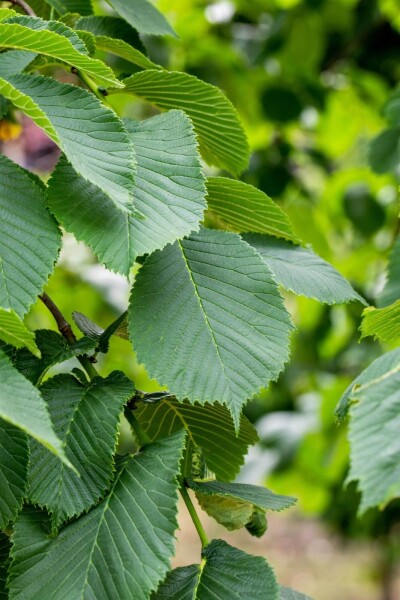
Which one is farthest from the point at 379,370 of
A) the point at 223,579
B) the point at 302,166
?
the point at 302,166

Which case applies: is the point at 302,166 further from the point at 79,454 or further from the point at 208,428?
the point at 79,454

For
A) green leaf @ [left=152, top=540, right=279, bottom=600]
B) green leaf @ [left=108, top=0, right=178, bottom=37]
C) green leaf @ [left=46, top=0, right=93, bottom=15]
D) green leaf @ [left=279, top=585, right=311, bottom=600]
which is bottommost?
green leaf @ [left=152, top=540, right=279, bottom=600]

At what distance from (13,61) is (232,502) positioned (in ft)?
A: 1.17

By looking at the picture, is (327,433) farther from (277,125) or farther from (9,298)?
(9,298)

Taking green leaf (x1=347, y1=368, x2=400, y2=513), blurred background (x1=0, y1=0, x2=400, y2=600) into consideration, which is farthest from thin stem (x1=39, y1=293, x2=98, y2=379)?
blurred background (x1=0, y1=0, x2=400, y2=600)

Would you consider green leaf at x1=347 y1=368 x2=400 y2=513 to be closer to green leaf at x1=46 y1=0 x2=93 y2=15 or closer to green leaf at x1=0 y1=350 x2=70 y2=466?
green leaf at x1=0 y1=350 x2=70 y2=466

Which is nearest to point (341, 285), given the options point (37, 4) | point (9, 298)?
point (9, 298)

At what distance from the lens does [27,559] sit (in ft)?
1.76

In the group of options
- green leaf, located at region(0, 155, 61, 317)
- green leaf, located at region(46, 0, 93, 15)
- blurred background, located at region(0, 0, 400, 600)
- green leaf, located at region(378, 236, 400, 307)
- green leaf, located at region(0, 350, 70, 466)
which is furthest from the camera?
blurred background, located at region(0, 0, 400, 600)

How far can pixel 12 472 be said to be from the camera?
526mm

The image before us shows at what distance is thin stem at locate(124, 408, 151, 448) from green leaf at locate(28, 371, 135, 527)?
1.9 inches

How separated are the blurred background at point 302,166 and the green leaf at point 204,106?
37.1 inches

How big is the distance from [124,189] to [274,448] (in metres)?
1.63

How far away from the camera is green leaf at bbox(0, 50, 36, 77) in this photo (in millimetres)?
604
